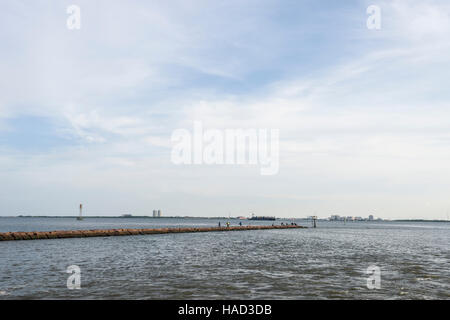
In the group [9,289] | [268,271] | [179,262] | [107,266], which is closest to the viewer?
[9,289]

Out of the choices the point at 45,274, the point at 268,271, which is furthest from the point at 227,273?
the point at 45,274

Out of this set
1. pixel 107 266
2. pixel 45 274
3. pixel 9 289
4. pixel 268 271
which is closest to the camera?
pixel 9 289

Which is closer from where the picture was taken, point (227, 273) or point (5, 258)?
point (227, 273)

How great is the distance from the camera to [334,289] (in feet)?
69.2

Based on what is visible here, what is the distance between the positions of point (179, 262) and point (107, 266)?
22.1 ft

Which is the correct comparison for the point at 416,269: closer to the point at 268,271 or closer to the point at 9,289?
the point at 268,271

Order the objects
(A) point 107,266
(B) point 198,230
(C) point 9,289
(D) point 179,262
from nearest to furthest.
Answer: (C) point 9,289
(A) point 107,266
(D) point 179,262
(B) point 198,230

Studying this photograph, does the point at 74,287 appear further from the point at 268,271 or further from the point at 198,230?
the point at 198,230
